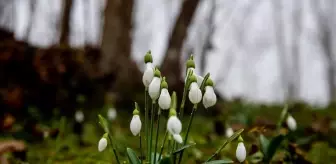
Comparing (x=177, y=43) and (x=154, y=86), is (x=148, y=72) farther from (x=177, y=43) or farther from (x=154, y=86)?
(x=177, y=43)

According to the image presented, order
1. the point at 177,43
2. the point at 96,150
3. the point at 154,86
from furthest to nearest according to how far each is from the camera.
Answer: the point at 177,43
the point at 96,150
the point at 154,86

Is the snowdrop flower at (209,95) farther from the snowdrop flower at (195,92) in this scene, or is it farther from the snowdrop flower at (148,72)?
the snowdrop flower at (148,72)

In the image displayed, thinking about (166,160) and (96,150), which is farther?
(96,150)

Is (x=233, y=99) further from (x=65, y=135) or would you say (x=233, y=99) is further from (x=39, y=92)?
(x=65, y=135)

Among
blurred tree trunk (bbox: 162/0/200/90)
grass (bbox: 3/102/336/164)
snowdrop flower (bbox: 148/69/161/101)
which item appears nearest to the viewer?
snowdrop flower (bbox: 148/69/161/101)

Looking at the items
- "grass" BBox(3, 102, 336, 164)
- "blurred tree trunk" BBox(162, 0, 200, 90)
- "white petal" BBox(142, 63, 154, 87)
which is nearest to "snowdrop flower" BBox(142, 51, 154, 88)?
"white petal" BBox(142, 63, 154, 87)

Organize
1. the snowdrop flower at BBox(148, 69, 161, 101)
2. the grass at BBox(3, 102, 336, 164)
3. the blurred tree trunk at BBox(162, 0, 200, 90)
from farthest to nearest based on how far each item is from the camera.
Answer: the blurred tree trunk at BBox(162, 0, 200, 90)
the grass at BBox(3, 102, 336, 164)
the snowdrop flower at BBox(148, 69, 161, 101)

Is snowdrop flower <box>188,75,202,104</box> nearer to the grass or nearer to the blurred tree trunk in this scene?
the grass

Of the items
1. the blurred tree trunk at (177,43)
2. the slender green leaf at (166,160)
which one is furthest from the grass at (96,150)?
the blurred tree trunk at (177,43)

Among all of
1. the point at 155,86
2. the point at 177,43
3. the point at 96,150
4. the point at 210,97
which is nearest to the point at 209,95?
the point at 210,97
